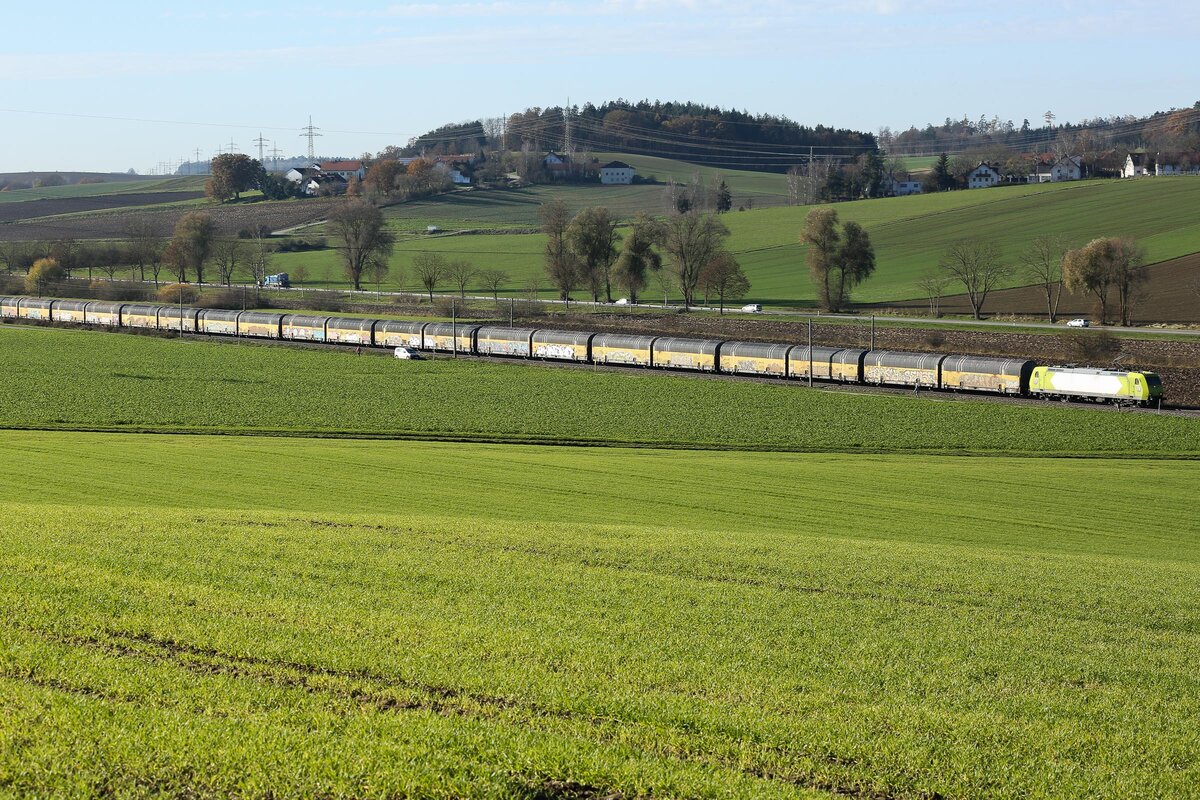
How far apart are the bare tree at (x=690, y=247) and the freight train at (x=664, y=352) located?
1635 inches

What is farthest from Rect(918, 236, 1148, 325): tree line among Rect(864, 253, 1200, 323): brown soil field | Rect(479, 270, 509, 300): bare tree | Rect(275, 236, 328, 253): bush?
Rect(275, 236, 328, 253): bush

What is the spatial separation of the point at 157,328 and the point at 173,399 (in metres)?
55.1

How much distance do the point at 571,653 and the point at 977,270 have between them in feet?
376

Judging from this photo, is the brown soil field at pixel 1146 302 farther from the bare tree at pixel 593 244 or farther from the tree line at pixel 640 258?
the bare tree at pixel 593 244

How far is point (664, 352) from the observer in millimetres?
87375

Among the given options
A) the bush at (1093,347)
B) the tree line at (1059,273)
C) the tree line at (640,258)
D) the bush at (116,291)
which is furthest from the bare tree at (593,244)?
the bush at (1093,347)

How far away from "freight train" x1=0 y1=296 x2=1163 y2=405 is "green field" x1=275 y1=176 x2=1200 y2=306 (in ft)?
154

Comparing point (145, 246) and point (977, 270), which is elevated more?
point (145, 246)

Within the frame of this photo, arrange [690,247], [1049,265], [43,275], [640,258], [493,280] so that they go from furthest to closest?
[43,275], [493,280], [640,258], [690,247], [1049,265]

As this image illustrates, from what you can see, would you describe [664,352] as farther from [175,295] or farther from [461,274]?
[175,295]

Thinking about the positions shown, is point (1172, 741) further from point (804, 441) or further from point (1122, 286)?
point (1122, 286)

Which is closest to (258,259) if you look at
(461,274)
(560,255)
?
(461,274)

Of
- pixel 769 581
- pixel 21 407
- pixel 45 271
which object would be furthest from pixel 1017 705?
pixel 45 271

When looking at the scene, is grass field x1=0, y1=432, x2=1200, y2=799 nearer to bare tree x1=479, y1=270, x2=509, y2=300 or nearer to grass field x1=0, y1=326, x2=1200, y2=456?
grass field x1=0, y1=326, x2=1200, y2=456
